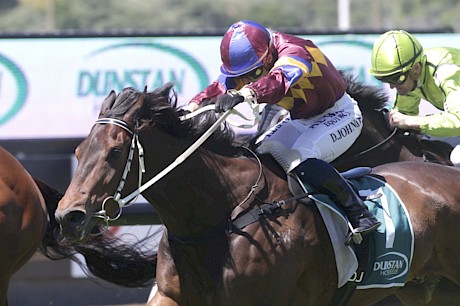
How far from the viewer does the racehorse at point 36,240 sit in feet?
16.8

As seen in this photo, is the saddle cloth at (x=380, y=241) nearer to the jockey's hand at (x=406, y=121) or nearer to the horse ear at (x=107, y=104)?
the jockey's hand at (x=406, y=121)

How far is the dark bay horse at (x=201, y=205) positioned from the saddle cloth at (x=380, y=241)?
0.06m

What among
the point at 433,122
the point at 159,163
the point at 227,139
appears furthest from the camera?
the point at 433,122

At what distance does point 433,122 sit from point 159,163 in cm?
150

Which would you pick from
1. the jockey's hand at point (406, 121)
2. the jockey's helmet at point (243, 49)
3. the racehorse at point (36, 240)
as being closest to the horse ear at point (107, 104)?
the jockey's helmet at point (243, 49)

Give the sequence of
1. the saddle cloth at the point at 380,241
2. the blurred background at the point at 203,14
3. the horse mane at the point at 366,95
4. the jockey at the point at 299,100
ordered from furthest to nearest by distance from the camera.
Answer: the blurred background at the point at 203,14 < the horse mane at the point at 366,95 < the saddle cloth at the point at 380,241 < the jockey at the point at 299,100

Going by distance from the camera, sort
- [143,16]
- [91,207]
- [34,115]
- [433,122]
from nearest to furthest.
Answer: [91,207] < [433,122] < [34,115] < [143,16]

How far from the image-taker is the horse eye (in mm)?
3736

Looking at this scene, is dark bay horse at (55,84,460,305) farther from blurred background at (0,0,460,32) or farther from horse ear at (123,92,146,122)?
blurred background at (0,0,460,32)

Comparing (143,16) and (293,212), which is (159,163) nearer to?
(293,212)

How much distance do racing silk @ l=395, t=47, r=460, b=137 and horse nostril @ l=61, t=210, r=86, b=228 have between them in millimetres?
1908

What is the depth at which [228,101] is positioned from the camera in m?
3.87

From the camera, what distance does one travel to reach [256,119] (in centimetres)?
400

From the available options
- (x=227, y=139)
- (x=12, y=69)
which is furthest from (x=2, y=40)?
(x=227, y=139)
